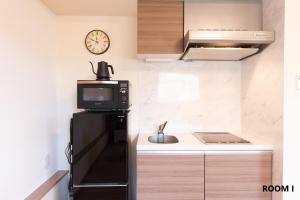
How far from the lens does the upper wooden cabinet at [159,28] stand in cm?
195

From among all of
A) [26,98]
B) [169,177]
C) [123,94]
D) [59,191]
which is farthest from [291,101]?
[59,191]

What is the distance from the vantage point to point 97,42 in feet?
7.61

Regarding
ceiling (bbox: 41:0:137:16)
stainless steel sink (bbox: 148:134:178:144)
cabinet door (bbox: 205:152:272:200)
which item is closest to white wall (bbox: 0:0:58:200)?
ceiling (bbox: 41:0:137:16)

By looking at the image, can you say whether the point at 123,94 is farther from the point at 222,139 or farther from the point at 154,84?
the point at 222,139

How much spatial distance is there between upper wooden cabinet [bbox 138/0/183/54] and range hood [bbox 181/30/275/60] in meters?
0.13

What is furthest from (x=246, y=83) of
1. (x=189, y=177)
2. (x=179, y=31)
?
(x=189, y=177)

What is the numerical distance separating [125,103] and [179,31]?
827mm

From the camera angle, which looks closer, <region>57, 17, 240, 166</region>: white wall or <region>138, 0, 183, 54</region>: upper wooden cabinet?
<region>138, 0, 183, 54</region>: upper wooden cabinet

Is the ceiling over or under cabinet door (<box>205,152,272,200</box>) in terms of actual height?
over

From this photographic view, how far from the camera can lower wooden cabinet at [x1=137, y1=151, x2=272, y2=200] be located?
1.74 metres

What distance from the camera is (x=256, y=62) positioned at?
2.00 meters

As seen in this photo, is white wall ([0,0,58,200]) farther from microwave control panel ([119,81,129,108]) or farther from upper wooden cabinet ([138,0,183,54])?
upper wooden cabinet ([138,0,183,54])

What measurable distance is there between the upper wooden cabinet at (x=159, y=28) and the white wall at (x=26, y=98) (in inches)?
37.0

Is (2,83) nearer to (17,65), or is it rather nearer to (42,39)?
(17,65)
